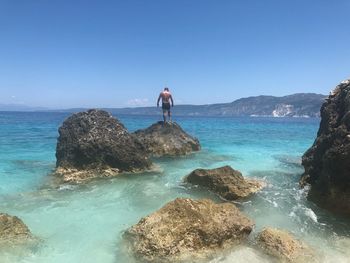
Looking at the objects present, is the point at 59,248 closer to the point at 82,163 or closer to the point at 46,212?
the point at 46,212

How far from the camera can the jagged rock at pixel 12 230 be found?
26.7ft

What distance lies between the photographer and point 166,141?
72.9 feet

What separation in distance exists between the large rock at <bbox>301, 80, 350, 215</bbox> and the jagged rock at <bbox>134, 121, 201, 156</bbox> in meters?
9.26

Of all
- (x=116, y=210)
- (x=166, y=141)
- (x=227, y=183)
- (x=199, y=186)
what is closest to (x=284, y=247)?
(x=227, y=183)

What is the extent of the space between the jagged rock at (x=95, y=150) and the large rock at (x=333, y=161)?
7073mm

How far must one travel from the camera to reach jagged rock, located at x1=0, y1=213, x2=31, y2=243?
8.12m

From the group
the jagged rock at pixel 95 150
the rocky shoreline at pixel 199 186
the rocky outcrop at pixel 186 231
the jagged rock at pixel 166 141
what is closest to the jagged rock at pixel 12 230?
the rocky shoreline at pixel 199 186

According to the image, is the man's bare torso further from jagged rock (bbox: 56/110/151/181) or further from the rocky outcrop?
the rocky outcrop

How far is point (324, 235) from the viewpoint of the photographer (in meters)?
8.98

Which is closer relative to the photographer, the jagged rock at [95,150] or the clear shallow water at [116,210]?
the clear shallow water at [116,210]

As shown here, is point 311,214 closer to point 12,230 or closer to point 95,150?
point 12,230

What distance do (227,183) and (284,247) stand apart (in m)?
4.67

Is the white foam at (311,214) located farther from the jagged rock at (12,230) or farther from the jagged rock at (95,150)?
the jagged rock at (95,150)

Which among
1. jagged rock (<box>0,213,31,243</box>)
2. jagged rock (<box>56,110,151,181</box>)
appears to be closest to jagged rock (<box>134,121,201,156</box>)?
jagged rock (<box>56,110,151,181</box>)
